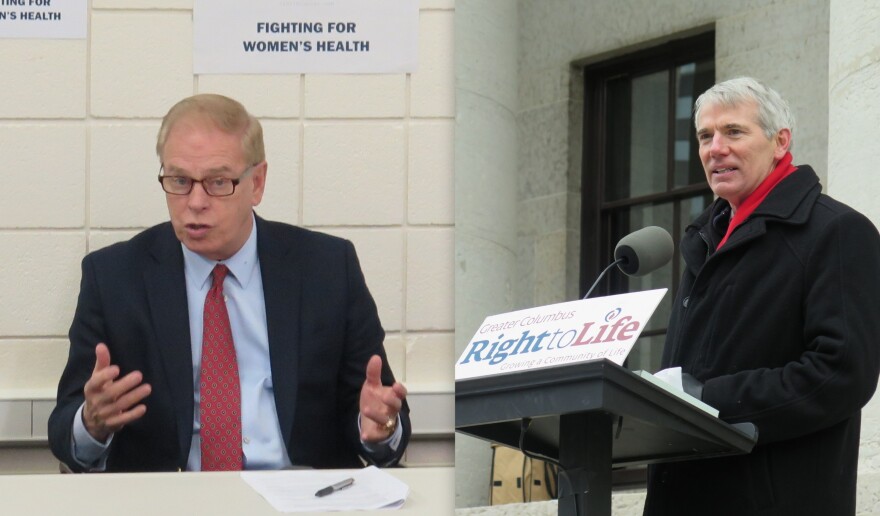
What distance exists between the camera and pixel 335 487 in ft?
10.0

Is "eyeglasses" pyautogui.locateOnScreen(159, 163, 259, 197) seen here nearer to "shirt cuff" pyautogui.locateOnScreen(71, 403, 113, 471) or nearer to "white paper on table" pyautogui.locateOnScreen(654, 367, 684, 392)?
"shirt cuff" pyautogui.locateOnScreen(71, 403, 113, 471)

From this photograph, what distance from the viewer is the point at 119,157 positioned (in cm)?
317

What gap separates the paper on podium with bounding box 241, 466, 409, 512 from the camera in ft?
9.93

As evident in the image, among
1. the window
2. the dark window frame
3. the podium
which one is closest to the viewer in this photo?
the podium

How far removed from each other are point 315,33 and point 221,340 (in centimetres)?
65

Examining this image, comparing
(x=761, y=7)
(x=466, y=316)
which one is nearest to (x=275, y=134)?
(x=466, y=316)

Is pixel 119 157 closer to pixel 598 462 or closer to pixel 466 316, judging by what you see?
pixel 598 462

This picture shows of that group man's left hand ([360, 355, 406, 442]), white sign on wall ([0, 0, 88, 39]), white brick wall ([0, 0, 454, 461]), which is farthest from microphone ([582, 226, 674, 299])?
white sign on wall ([0, 0, 88, 39])

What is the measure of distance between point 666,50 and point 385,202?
12.4 ft

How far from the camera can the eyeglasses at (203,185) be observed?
3.11 m

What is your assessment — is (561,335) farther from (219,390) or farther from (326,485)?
(219,390)

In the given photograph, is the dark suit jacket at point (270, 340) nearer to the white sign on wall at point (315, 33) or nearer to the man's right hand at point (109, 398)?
the man's right hand at point (109, 398)

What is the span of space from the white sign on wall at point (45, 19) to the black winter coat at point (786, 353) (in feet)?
4.56

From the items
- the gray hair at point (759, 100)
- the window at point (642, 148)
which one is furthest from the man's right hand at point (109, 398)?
the window at point (642, 148)
